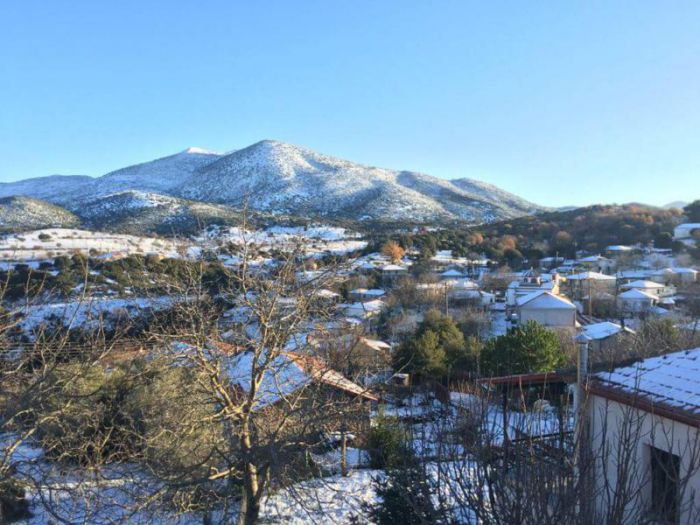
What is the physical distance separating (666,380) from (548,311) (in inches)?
834

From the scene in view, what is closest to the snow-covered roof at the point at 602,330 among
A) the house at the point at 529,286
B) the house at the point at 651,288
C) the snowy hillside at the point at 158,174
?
the house at the point at 529,286

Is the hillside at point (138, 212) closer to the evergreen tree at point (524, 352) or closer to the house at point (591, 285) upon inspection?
the house at point (591, 285)

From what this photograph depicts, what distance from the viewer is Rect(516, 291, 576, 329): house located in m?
25.7

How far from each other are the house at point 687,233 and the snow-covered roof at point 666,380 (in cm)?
4479

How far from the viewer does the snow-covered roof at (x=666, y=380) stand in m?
5.17

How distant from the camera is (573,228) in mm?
52125

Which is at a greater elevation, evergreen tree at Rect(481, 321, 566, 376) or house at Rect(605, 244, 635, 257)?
house at Rect(605, 244, 635, 257)

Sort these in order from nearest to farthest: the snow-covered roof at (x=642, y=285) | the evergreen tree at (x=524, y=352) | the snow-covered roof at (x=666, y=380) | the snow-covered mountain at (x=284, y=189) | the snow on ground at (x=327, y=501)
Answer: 1. the snow-covered roof at (x=666, y=380)
2. the snow on ground at (x=327, y=501)
3. the evergreen tree at (x=524, y=352)
4. the snow-covered roof at (x=642, y=285)
5. the snow-covered mountain at (x=284, y=189)

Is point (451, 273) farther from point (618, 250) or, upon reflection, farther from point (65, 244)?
point (65, 244)

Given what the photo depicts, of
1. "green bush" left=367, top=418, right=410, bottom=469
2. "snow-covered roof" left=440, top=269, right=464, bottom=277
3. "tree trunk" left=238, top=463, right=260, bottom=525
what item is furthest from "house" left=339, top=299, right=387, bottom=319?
"tree trunk" left=238, top=463, right=260, bottom=525

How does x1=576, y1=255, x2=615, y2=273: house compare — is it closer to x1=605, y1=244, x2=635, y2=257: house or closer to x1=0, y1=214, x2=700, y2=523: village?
x1=605, y1=244, x2=635, y2=257: house

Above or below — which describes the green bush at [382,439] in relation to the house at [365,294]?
above

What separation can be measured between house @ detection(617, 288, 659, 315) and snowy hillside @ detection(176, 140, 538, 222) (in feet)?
115

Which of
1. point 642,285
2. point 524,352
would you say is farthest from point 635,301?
point 524,352
